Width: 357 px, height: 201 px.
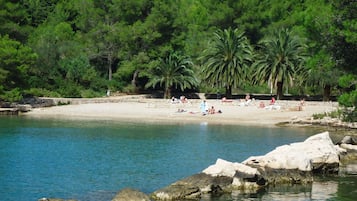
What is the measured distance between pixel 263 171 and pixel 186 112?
29.8 metres

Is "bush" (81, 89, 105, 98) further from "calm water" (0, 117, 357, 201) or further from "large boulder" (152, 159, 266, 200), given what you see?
"large boulder" (152, 159, 266, 200)

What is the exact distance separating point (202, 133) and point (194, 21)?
122ft

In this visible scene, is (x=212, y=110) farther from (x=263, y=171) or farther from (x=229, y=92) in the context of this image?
(x=263, y=171)

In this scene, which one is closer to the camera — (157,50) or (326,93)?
(326,93)

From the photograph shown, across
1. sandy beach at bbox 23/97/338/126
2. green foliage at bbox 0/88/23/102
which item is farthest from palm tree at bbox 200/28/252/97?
green foliage at bbox 0/88/23/102

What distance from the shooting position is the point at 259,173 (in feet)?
83.5

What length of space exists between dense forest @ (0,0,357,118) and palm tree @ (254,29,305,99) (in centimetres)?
9

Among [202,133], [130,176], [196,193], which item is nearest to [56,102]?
[202,133]

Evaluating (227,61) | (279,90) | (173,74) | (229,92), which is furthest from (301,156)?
(173,74)

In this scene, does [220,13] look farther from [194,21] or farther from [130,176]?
[130,176]

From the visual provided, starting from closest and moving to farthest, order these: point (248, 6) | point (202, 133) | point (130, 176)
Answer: point (130, 176)
point (202, 133)
point (248, 6)

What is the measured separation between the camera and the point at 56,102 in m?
61.7

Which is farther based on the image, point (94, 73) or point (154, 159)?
point (94, 73)

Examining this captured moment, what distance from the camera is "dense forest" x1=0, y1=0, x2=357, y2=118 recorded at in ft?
198
